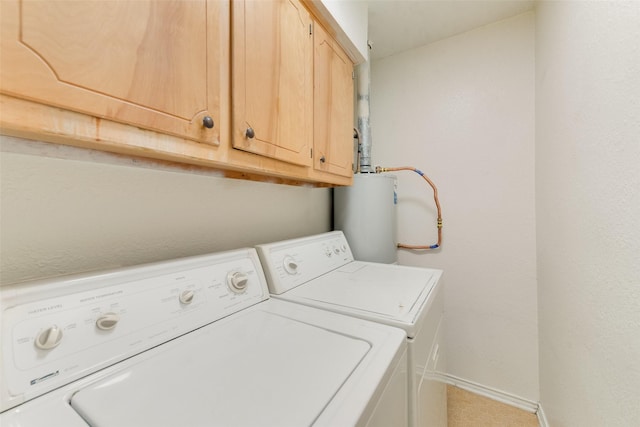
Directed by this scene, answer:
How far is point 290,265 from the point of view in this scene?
→ 1.07 meters

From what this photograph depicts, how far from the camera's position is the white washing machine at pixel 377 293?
0.75 metres

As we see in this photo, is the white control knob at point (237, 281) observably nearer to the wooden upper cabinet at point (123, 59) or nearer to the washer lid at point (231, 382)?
the washer lid at point (231, 382)

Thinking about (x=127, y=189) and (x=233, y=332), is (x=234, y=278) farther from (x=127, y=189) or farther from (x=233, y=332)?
(x=127, y=189)

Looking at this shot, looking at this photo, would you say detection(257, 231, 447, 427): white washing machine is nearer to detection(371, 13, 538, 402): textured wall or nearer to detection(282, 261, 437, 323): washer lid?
detection(282, 261, 437, 323): washer lid

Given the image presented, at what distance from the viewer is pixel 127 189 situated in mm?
760

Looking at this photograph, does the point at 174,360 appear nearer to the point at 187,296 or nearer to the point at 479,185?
the point at 187,296

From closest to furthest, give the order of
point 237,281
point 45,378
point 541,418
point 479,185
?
point 45,378, point 237,281, point 541,418, point 479,185

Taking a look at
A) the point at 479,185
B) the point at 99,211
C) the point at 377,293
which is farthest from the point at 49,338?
the point at 479,185

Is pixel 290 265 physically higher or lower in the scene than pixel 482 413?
higher

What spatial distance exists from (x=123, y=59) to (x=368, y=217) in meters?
1.37

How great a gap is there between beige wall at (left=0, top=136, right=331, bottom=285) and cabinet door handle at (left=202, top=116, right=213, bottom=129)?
10.2 inches

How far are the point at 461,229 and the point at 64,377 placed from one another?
205cm

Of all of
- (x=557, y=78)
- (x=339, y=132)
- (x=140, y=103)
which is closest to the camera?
(x=140, y=103)

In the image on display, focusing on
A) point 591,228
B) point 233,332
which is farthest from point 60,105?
point 591,228
